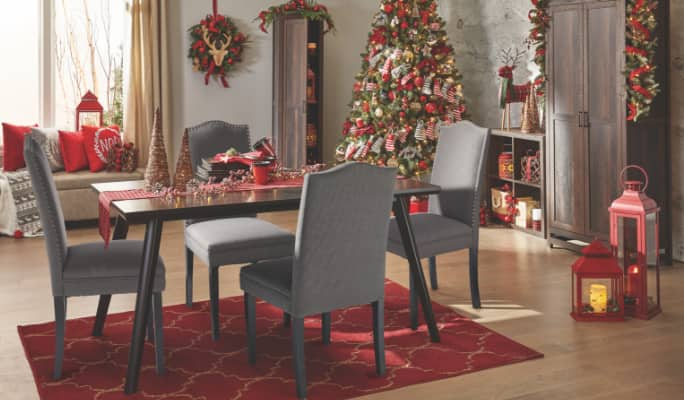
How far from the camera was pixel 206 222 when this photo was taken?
4.55 meters

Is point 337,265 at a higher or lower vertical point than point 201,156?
lower

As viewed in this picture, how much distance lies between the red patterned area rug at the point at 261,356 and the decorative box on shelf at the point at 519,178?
220 cm

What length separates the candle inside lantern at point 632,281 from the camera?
14.6 feet

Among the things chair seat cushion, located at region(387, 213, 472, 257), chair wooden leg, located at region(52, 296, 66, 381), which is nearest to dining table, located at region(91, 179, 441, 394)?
chair seat cushion, located at region(387, 213, 472, 257)

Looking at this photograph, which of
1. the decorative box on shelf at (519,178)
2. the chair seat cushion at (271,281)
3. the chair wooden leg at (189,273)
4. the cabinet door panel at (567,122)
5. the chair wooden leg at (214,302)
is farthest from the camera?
the decorative box on shelf at (519,178)

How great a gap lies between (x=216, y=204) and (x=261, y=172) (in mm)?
573

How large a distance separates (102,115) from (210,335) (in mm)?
4065

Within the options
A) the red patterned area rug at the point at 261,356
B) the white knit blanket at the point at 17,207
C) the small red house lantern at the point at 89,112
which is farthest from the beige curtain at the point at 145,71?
the red patterned area rug at the point at 261,356

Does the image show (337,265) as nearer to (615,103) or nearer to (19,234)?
(615,103)

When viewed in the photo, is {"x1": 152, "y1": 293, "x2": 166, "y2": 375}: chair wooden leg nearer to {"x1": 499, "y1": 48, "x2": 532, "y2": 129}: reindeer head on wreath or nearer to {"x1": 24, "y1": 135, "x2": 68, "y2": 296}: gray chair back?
{"x1": 24, "y1": 135, "x2": 68, "y2": 296}: gray chair back

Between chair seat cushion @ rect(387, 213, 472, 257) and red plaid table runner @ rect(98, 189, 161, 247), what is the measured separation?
1.23 meters

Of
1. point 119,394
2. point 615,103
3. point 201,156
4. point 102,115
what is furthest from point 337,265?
point 102,115

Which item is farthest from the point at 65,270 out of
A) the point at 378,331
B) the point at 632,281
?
the point at 632,281

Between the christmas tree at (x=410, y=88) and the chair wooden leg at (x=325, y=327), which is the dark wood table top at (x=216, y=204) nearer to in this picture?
the chair wooden leg at (x=325, y=327)
